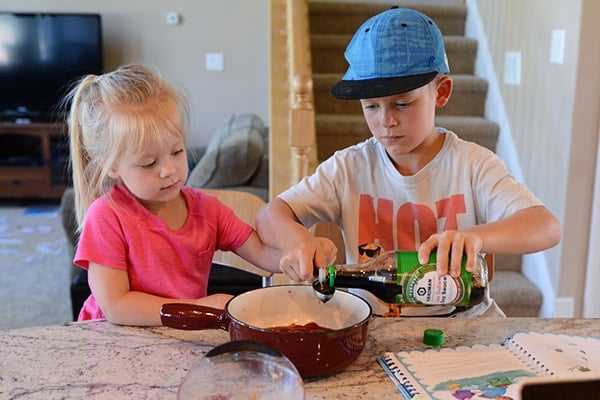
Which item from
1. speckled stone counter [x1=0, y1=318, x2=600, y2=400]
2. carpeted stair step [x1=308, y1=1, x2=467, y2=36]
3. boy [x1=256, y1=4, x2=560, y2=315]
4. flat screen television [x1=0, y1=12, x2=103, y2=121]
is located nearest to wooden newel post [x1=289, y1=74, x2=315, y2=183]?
boy [x1=256, y1=4, x2=560, y2=315]

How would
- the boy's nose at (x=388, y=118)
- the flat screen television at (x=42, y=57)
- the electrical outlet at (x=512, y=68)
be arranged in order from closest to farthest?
the boy's nose at (x=388, y=118), the electrical outlet at (x=512, y=68), the flat screen television at (x=42, y=57)

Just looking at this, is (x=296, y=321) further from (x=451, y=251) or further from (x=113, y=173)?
(x=113, y=173)

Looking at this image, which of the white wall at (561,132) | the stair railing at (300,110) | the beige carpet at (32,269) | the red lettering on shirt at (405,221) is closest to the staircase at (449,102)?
the white wall at (561,132)

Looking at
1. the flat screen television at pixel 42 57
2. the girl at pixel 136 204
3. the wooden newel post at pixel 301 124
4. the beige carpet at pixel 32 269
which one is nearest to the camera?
the girl at pixel 136 204

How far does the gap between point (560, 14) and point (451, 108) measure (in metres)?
0.95

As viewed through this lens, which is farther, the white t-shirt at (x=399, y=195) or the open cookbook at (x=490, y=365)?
the white t-shirt at (x=399, y=195)

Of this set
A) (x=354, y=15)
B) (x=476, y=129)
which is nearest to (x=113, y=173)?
(x=476, y=129)

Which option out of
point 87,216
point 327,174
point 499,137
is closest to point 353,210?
point 327,174

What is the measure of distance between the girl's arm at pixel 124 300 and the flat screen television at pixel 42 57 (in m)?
4.34

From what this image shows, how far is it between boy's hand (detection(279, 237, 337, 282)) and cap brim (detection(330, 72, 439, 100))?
0.28 m

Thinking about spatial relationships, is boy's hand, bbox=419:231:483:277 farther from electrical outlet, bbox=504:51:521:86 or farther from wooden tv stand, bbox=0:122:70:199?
wooden tv stand, bbox=0:122:70:199

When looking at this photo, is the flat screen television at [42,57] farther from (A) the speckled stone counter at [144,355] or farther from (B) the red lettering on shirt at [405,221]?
(A) the speckled stone counter at [144,355]

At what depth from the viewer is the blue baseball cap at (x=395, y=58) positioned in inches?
44.0

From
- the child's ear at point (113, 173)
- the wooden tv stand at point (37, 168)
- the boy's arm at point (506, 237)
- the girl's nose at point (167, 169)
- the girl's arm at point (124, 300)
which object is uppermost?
the girl's nose at point (167, 169)
